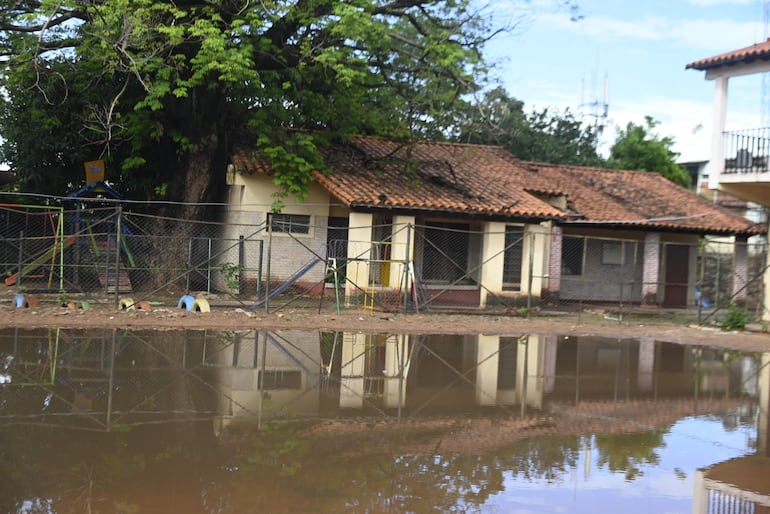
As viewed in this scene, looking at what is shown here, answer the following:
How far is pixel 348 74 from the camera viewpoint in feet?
63.8

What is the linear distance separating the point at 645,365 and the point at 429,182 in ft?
37.2

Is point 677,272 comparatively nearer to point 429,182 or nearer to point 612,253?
point 612,253

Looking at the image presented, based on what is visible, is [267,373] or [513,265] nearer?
[267,373]

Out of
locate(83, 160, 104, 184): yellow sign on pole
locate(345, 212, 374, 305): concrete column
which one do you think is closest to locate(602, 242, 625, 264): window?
locate(345, 212, 374, 305): concrete column

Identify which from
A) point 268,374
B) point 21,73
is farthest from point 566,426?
point 21,73

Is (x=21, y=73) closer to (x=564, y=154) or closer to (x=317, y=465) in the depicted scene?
(x=317, y=465)

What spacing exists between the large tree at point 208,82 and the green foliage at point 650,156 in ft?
55.6

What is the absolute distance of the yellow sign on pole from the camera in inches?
932

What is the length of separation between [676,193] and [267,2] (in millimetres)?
17520

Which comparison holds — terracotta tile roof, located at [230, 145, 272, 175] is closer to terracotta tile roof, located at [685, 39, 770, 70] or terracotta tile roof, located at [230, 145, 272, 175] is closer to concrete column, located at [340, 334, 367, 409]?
concrete column, located at [340, 334, 367, 409]

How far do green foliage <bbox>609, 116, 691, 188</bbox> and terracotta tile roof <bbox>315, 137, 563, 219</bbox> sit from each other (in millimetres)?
11537

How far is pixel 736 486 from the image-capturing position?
22.8 ft

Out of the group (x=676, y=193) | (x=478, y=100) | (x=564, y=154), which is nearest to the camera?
(x=478, y=100)

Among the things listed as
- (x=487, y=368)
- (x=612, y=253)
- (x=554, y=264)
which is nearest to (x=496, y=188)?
(x=554, y=264)
